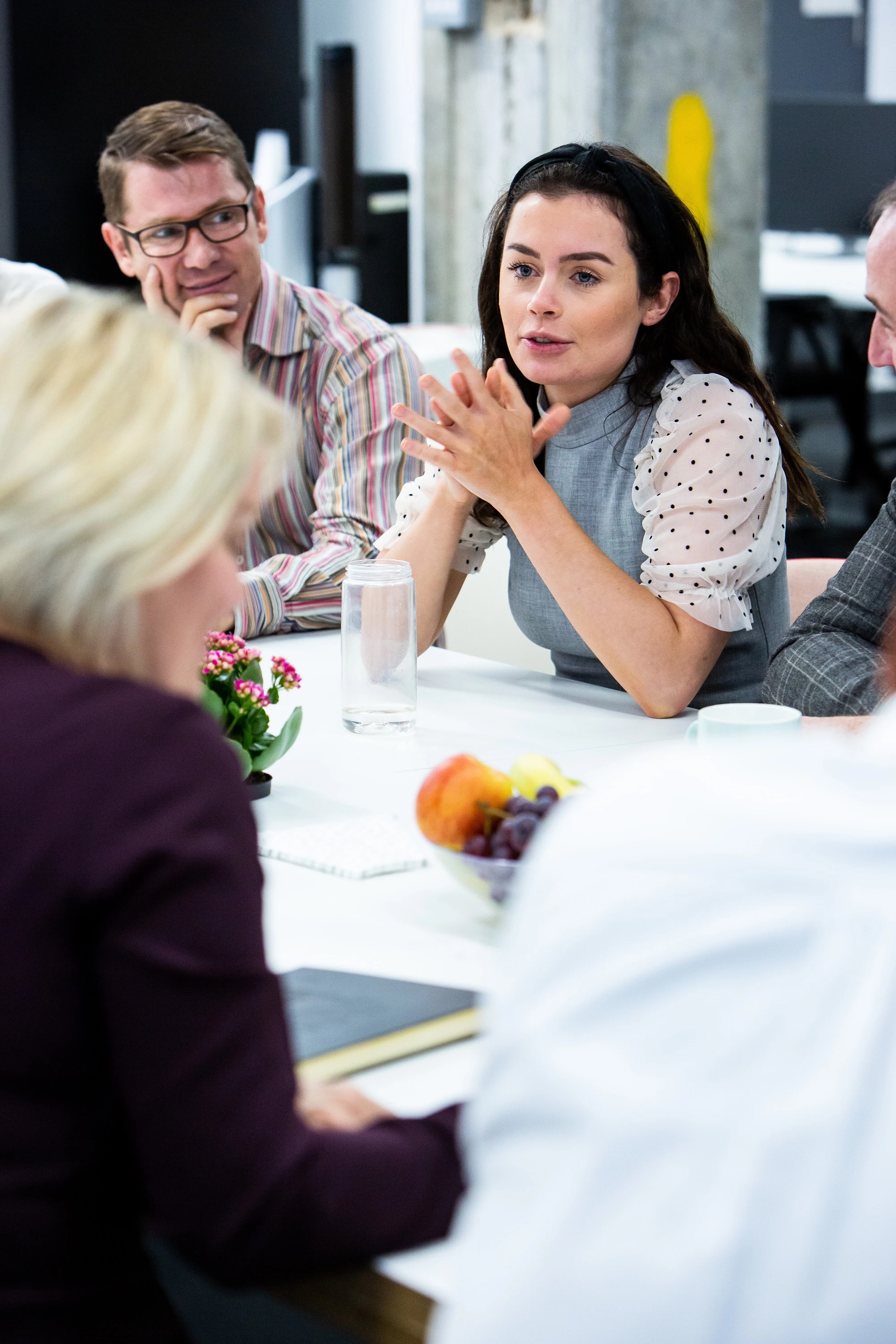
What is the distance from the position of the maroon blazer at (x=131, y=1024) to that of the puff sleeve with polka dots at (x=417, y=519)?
1514 millimetres

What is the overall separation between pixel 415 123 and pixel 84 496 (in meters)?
6.36

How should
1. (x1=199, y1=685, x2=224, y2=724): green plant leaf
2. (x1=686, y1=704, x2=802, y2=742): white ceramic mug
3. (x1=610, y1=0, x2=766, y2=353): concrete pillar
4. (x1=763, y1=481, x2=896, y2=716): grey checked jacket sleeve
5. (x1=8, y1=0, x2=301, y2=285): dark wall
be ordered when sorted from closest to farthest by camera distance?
(x1=686, y1=704, x2=802, y2=742): white ceramic mug < (x1=199, y1=685, x2=224, y2=724): green plant leaf < (x1=763, y1=481, x2=896, y2=716): grey checked jacket sleeve < (x1=8, y1=0, x2=301, y2=285): dark wall < (x1=610, y1=0, x2=766, y2=353): concrete pillar

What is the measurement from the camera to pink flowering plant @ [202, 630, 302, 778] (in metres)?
1.51

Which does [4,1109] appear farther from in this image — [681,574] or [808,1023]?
[681,574]

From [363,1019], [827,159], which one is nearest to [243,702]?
[363,1019]

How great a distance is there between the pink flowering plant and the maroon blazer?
750mm

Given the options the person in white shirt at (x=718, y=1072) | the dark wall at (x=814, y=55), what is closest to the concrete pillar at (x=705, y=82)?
the dark wall at (x=814, y=55)

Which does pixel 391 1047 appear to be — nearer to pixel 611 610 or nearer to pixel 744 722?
pixel 744 722

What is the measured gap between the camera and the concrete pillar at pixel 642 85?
17.4 feet

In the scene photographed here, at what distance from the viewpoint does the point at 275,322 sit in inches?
105

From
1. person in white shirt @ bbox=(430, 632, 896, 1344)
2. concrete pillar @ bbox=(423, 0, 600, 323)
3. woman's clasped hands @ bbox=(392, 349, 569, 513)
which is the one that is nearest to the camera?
person in white shirt @ bbox=(430, 632, 896, 1344)

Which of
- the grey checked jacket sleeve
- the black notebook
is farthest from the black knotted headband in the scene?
the black notebook

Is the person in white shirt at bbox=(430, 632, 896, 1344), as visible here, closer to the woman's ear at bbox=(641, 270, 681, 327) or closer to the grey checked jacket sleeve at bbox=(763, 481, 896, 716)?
the grey checked jacket sleeve at bbox=(763, 481, 896, 716)

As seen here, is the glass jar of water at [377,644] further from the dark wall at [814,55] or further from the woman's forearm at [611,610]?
the dark wall at [814,55]
